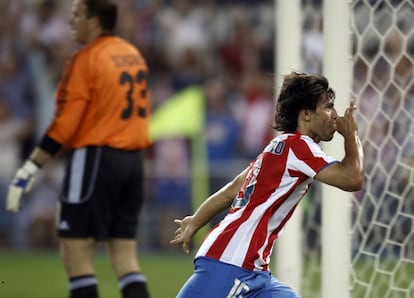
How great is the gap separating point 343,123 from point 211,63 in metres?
8.65

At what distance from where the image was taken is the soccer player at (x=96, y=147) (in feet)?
21.5

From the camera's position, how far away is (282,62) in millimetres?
6578

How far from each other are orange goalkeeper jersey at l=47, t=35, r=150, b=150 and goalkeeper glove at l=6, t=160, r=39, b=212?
268mm

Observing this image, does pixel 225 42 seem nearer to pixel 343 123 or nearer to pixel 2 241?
pixel 2 241

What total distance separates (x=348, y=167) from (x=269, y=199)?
1.15ft

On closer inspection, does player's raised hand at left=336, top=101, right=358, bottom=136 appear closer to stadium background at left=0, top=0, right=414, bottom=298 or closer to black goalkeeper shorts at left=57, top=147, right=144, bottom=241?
black goalkeeper shorts at left=57, top=147, right=144, bottom=241

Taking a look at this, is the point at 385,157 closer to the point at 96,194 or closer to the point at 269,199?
the point at 96,194

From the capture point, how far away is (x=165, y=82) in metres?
12.9

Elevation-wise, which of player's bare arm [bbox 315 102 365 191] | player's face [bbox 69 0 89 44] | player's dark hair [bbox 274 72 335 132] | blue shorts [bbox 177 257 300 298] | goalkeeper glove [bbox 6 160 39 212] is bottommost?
blue shorts [bbox 177 257 300 298]

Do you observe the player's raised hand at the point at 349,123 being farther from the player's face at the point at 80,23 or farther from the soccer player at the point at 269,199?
the player's face at the point at 80,23

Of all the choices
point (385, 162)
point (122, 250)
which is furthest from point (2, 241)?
point (385, 162)

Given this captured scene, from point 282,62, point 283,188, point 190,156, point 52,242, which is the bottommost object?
point 52,242

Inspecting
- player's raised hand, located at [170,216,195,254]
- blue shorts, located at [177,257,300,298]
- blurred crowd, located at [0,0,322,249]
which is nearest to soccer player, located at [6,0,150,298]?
player's raised hand, located at [170,216,195,254]

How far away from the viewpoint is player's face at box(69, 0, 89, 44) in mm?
6793
